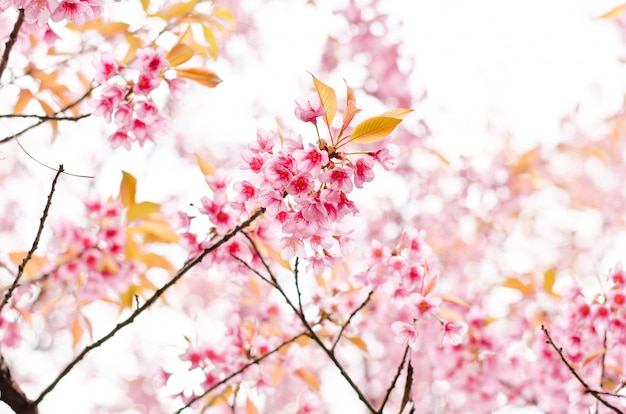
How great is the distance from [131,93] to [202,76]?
211 mm

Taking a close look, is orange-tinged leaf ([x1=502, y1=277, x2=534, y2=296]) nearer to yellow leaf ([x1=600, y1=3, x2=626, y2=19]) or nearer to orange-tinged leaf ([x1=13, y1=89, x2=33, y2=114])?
yellow leaf ([x1=600, y1=3, x2=626, y2=19])

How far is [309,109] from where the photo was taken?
130 cm

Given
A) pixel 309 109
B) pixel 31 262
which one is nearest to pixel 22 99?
pixel 31 262

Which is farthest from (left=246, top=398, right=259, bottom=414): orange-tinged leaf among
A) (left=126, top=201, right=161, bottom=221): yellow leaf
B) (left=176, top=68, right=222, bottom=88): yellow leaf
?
(left=176, top=68, right=222, bottom=88): yellow leaf

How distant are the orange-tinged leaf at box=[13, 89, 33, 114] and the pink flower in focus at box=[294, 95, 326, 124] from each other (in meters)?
1.17

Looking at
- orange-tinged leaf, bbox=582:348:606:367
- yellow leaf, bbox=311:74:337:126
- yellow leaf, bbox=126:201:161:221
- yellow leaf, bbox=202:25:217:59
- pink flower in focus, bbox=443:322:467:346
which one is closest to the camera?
yellow leaf, bbox=311:74:337:126

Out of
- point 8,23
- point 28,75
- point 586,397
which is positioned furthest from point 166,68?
point 586,397

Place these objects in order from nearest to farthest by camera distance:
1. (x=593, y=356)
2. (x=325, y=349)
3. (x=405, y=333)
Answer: (x=325, y=349)
(x=405, y=333)
(x=593, y=356)

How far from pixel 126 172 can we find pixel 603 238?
22.0 feet

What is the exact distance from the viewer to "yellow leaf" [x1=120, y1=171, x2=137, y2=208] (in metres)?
2.04

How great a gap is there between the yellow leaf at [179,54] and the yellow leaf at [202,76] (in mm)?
35

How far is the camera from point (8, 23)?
224cm

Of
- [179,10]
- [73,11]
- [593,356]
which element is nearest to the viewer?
[73,11]

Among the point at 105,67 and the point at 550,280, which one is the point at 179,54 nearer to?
the point at 105,67
